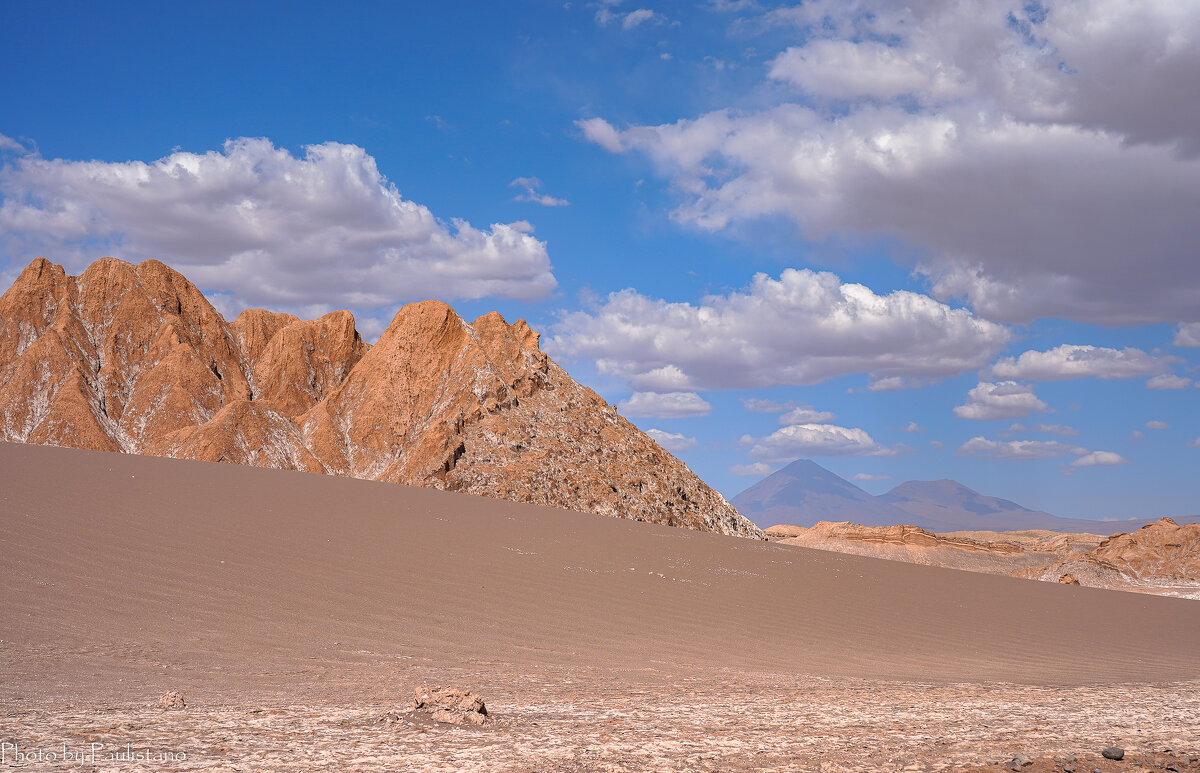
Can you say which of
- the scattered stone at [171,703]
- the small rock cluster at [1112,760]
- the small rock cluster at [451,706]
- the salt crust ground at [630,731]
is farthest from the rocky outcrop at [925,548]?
the scattered stone at [171,703]

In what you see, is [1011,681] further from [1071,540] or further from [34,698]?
[1071,540]

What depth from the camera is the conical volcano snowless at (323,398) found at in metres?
34.3

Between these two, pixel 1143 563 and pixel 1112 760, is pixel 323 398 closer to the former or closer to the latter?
pixel 1143 563

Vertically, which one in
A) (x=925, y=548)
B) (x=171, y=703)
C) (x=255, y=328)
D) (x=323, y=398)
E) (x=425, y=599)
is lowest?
(x=925, y=548)

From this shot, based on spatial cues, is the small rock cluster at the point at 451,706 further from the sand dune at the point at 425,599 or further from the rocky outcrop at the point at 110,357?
the rocky outcrop at the point at 110,357

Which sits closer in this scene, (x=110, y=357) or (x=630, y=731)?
(x=630, y=731)

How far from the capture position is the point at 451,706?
18.5ft

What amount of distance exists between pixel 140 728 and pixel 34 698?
127cm

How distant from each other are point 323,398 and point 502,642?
4765 centimetres

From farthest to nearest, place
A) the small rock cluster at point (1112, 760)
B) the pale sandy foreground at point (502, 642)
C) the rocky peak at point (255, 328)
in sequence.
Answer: the rocky peak at point (255, 328) < the pale sandy foreground at point (502, 642) < the small rock cluster at point (1112, 760)

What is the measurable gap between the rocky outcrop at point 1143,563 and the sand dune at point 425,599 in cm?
2053

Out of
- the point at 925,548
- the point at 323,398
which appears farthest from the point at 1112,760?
the point at 925,548

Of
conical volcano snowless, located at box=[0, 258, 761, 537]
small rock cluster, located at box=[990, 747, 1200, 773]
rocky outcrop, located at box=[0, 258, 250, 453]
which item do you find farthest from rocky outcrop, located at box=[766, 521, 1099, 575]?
small rock cluster, located at box=[990, 747, 1200, 773]

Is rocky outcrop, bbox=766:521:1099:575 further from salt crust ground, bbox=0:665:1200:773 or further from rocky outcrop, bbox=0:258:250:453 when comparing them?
salt crust ground, bbox=0:665:1200:773
